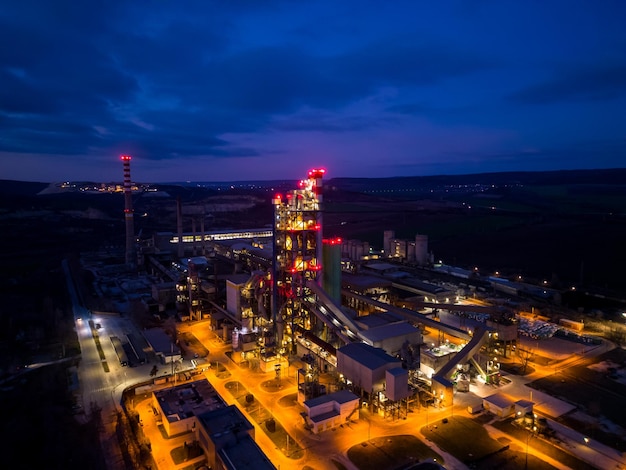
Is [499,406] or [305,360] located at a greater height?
[305,360]

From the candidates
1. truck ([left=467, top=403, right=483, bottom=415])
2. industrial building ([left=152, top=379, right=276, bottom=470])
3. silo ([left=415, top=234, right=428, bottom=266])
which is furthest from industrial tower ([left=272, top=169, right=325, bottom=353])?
silo ([left=415, top=234, right=428, bottom=266])

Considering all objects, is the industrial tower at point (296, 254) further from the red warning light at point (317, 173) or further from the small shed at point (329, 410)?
the small shed at point (329, 410)

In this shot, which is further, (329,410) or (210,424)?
(329,410)

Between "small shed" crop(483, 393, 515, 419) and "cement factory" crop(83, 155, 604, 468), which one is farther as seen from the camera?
"cement factory" crop(83, 155, 604, 468)

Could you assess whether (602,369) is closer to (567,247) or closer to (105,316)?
(105,316)

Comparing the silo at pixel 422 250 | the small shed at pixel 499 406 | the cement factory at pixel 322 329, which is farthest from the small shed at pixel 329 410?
the silo at pixel 422 250

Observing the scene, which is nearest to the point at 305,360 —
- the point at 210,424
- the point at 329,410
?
the point at 329,410

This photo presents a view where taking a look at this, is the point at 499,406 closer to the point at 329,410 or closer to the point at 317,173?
the point at 329,410

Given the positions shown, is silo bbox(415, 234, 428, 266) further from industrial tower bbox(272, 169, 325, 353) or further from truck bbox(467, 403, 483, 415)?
truck bbox(467, 403, 483, 415)

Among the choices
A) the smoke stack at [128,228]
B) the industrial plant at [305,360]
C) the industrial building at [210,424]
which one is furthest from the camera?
the smoke stack at [128,228]
